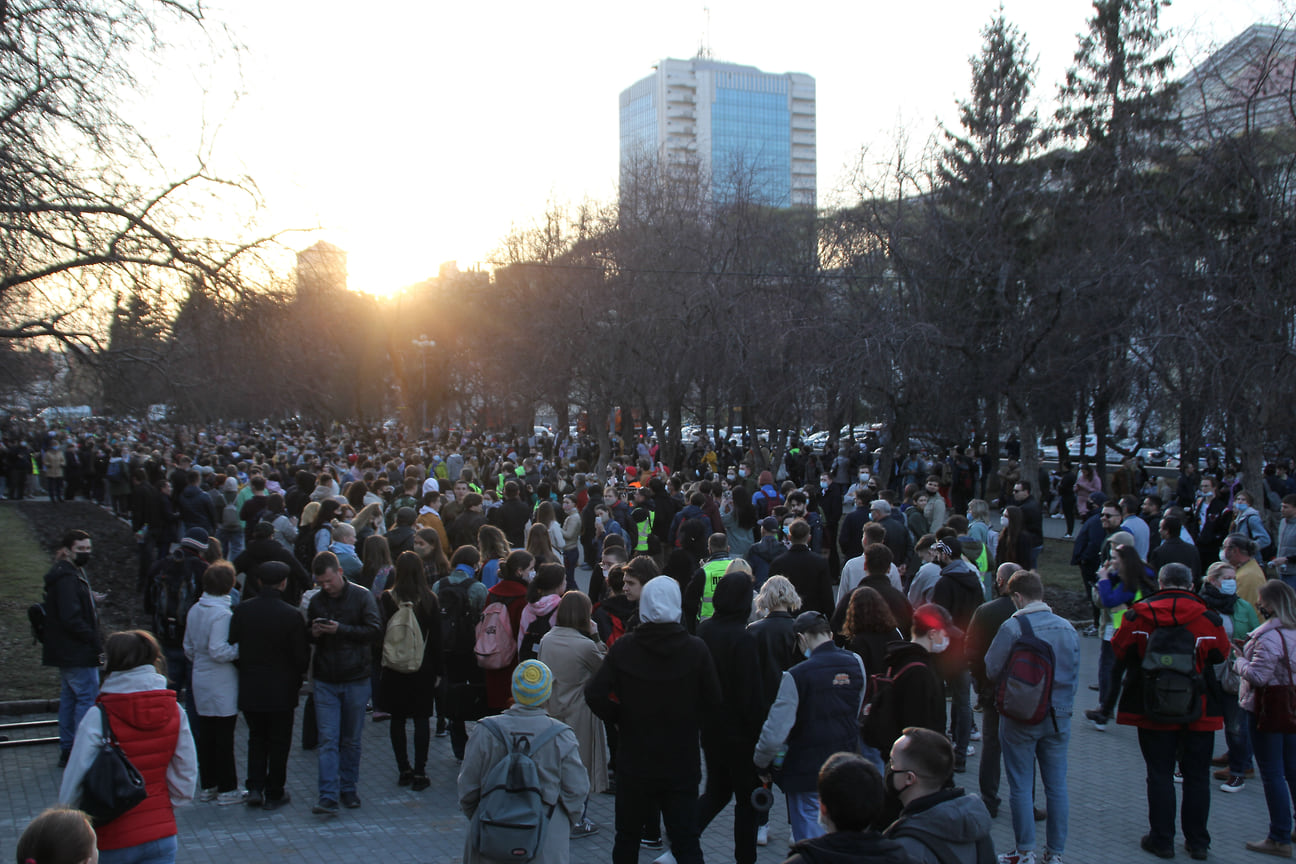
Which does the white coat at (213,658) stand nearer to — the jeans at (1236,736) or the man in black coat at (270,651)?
the man in black coat at (270,651)

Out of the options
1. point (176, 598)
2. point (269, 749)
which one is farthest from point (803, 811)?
point (176, 598)

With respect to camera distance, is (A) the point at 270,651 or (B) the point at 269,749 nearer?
(A) the point at 270,651

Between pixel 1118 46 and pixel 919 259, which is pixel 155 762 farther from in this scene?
pixel 1118 46

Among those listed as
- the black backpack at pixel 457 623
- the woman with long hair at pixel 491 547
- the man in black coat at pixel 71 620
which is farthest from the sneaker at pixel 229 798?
the woman with long hair at pixel 491 547

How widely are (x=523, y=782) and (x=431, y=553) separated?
4.91m

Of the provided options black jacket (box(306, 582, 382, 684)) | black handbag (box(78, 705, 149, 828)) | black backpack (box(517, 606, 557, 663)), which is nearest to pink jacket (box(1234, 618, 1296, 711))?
black backpack (box(517, 606, 557, 663))

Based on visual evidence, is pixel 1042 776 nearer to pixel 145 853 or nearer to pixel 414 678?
pixel 414 678

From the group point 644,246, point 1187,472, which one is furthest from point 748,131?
point 1187,472

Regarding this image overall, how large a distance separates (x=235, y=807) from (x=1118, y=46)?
27.6 m

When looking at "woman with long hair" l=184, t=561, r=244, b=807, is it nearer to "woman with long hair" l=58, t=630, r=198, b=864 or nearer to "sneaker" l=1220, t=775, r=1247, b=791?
"woman with long hair" l=58, t=630, r=198, b=864

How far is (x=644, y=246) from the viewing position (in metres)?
30.0

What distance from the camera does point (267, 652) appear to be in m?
6.38

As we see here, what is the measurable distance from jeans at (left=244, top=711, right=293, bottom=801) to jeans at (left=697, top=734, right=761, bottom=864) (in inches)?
116

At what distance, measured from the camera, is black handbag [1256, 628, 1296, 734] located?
5855 mm
